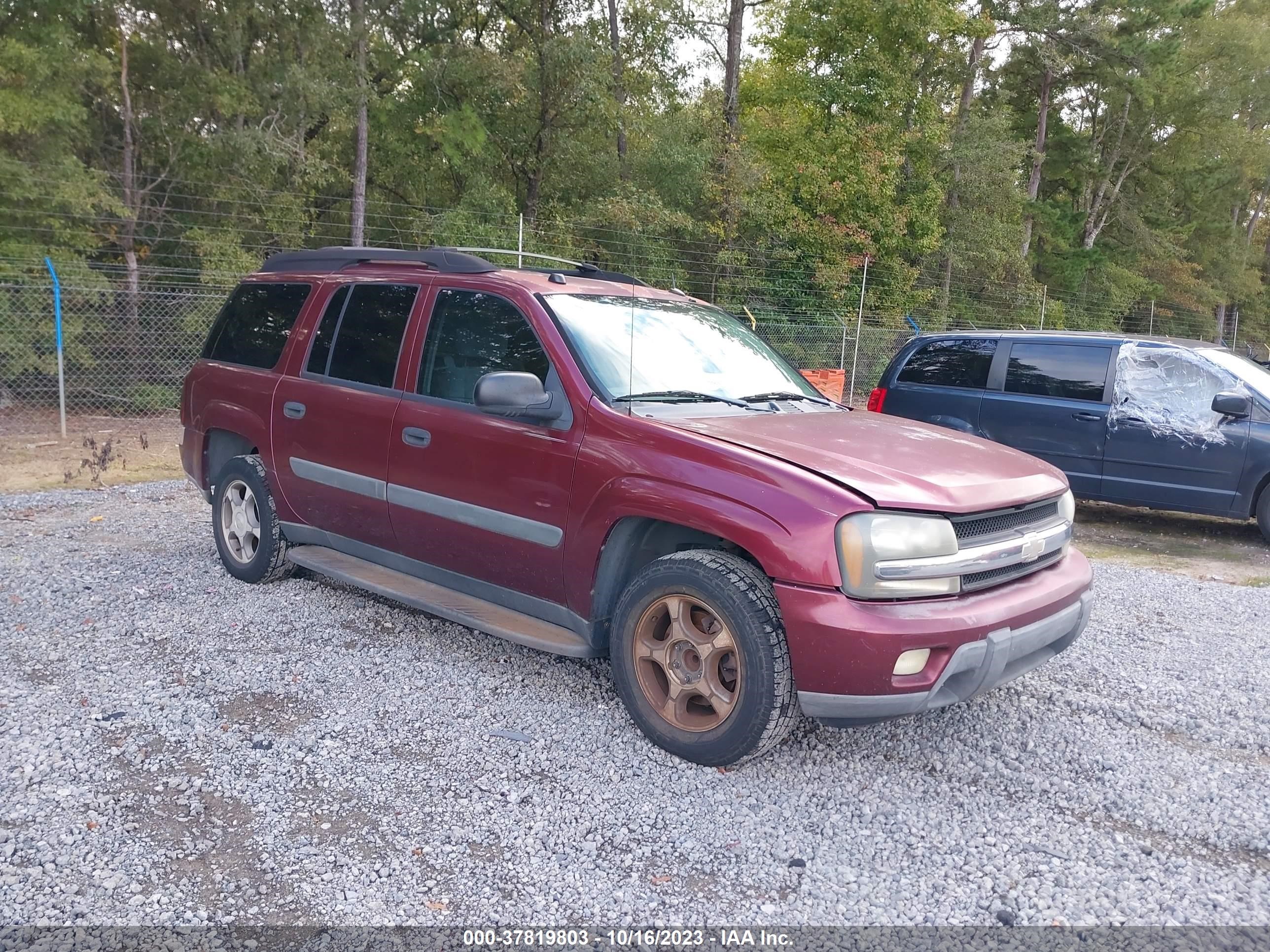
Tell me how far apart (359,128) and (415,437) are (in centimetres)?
1383

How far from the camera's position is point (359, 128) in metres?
16.3

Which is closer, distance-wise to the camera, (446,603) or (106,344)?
(446,603)

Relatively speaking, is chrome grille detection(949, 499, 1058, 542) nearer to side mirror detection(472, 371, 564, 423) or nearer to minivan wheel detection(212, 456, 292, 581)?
side mirror detection(472, 371, 564, 423)

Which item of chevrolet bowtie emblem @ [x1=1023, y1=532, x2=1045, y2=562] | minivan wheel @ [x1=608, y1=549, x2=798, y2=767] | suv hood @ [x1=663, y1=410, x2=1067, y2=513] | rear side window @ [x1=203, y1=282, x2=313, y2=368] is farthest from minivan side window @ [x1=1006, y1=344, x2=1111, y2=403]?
rear side window @ [x1=203, y1=282, x2=313, y2=368]

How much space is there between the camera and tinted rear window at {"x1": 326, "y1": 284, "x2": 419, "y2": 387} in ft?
15.4

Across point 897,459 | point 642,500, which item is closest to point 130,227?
point 642,500

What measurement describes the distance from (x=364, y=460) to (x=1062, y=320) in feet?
92.3

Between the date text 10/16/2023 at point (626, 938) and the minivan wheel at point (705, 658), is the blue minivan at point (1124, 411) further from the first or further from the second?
the date text 10/16/2023 at point (626, 938)

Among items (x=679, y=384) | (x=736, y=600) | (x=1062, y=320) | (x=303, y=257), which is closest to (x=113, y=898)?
(x=736, y=600)

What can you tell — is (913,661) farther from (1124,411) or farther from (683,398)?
(1124,411)

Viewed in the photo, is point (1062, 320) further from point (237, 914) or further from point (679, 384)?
point (237, 914)

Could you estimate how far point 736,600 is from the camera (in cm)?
322

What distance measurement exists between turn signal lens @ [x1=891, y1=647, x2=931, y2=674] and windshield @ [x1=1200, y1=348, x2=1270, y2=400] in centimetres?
620

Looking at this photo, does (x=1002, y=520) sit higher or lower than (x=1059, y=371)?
lower
